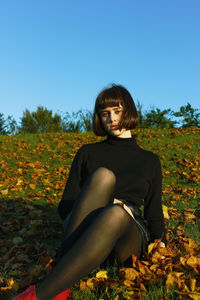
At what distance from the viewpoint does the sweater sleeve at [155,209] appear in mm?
2322

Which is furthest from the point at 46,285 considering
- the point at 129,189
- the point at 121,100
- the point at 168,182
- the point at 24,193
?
the point at 168,182

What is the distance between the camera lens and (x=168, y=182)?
5410 millimetres

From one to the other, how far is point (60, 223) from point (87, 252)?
2189mm

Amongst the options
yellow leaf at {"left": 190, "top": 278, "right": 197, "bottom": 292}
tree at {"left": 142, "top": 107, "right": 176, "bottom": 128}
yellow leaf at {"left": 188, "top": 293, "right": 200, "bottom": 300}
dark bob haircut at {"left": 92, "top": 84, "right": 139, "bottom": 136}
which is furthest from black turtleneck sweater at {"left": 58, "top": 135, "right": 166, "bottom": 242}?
tree at {"left": 142, "top": 107, "right": 176, "bottom": 128}

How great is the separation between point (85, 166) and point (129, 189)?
447 mm

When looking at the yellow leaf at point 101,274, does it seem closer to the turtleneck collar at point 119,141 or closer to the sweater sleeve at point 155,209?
the sweater sleeve at point 155,209

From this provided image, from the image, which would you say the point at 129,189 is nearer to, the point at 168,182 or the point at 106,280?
the point at 106,280

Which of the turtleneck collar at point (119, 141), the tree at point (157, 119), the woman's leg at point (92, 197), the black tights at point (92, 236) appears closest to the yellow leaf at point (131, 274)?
the black tights at point (92, 236)

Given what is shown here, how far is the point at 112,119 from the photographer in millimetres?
2523

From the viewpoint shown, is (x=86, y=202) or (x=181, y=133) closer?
(x=86, y=202)

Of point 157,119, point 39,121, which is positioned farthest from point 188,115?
point 39,121

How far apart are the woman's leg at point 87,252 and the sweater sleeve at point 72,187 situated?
0.55 m

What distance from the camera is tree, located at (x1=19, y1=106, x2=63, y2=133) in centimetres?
1828

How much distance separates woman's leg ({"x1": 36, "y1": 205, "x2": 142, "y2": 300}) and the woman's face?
0.85 metres
